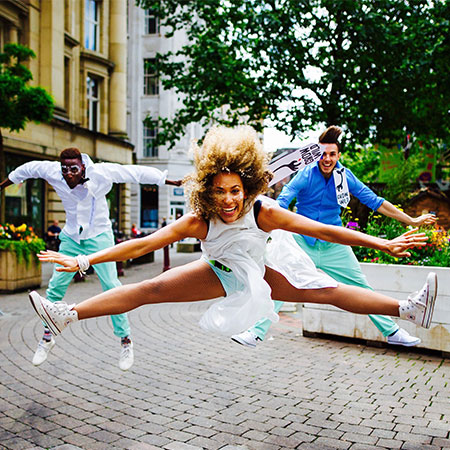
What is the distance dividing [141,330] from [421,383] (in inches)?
163

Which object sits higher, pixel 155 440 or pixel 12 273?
pixel 12 273

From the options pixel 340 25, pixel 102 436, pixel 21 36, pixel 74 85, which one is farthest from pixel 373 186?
pixel 74 85

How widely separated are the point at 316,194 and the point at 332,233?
5.81ft

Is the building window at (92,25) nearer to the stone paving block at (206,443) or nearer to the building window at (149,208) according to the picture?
the building window at (149,208)

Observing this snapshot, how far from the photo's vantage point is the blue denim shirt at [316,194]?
525 cm

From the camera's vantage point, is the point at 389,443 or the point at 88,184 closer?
the point at 389,443

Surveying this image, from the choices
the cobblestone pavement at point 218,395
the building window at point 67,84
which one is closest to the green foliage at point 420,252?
the cobblestone pavement at point 218,395

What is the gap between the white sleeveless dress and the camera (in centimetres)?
378

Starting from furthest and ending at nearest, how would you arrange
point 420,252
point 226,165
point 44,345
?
1. point 420,252
2. point 44,345
3. point 226,165

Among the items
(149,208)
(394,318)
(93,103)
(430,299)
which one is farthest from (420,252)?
(149,208)

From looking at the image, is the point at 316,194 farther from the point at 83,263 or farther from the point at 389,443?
the point at 83,263

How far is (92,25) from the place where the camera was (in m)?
27.6

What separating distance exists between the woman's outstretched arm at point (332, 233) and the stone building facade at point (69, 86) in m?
17.3

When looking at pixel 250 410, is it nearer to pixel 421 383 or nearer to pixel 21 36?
pixel 421 383
